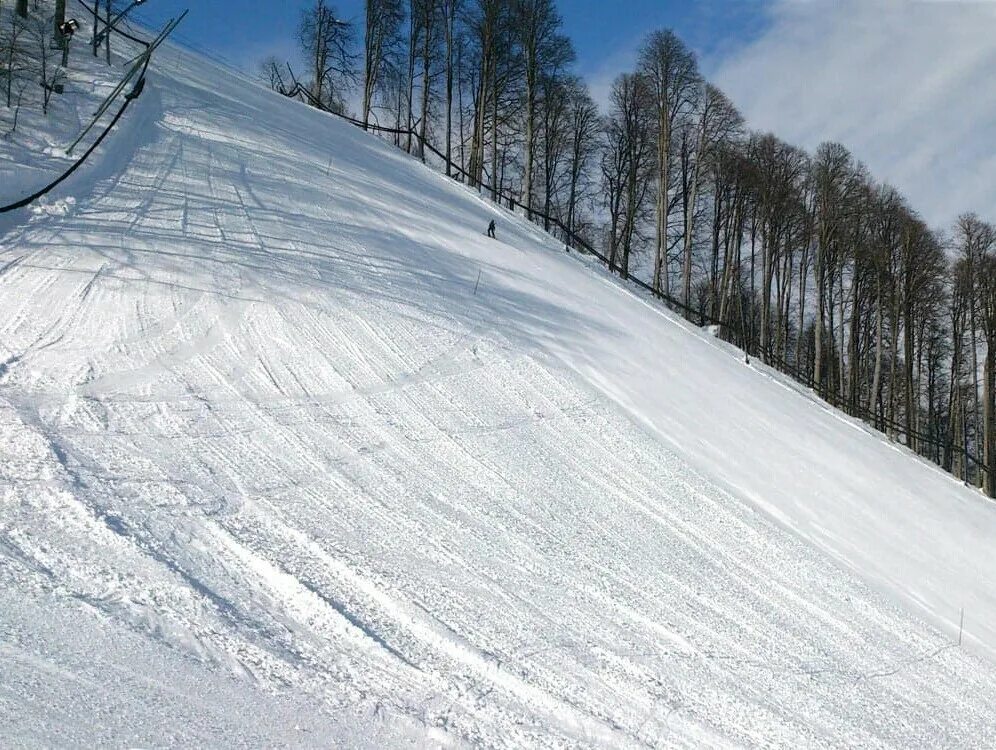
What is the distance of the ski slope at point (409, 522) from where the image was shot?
11.8 feet

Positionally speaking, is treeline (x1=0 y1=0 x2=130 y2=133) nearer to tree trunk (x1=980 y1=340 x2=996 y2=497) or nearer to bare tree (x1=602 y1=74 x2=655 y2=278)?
bare tree (x1=602 y1=74 x2=655 y2=278)

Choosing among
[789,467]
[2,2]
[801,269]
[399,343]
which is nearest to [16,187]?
[399,343]

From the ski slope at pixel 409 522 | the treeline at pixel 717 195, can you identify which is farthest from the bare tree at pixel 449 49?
the ski slope at pixel 409 522

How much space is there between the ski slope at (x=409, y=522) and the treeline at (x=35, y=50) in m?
3.32

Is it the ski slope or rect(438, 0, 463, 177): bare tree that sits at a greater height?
rect(438, 0, 463, 177): bare tree

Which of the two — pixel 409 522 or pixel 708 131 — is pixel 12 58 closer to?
pixel 409 522

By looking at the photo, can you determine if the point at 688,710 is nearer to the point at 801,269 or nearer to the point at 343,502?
the point at 343,502

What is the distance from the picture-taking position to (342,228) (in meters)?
12.6

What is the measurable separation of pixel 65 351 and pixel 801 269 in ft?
101

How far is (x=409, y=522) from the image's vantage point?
5.46 metres

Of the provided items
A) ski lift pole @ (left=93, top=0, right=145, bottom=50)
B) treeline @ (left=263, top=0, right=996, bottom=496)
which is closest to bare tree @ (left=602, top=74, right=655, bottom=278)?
treeline @ (left=263, top=0, right=996, bottom=496)

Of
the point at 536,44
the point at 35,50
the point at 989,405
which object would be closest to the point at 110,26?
the point at 35,50

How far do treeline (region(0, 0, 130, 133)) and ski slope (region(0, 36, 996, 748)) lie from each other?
3.32 m

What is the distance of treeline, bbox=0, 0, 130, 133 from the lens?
46.0ft
